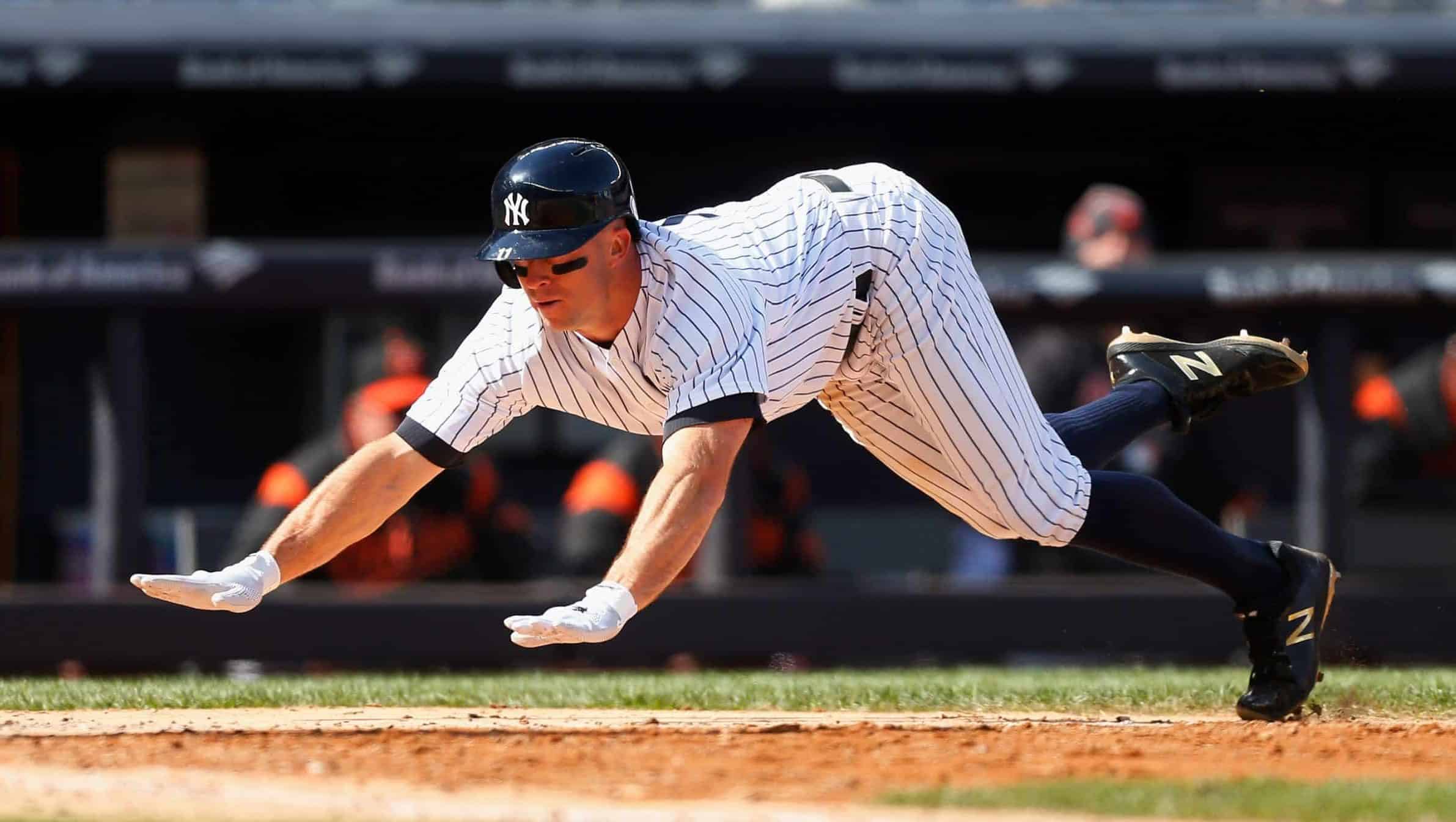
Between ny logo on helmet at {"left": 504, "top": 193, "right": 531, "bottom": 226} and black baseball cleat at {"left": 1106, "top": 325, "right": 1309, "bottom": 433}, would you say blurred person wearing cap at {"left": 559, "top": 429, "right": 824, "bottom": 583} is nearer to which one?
black baseball cleat at {"left": 1106, "top": 325, "right": 1309, "bottom": 433}

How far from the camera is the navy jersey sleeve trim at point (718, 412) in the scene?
3.58 meters

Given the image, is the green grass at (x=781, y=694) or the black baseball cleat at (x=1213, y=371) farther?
the green grass at (x=781, y=694)

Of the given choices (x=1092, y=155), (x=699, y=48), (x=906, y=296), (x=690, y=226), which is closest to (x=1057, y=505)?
(x=906, y=296)

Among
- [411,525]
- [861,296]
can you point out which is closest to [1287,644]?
[861,296]

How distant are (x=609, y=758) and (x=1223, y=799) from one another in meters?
1.03

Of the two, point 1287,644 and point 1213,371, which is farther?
point 1213,371

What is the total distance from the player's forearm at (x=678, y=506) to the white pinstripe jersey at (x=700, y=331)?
0.08m

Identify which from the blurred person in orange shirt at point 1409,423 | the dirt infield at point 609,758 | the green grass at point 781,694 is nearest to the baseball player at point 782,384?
the dirt infield at point 609,758

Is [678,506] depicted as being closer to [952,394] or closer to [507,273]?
[507,273]

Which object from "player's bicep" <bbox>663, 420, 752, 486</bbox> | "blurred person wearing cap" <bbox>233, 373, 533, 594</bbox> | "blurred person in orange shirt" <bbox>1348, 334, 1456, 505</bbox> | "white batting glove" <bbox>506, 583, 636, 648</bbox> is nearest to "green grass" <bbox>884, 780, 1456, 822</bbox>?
"white batting glove" <bbox>506, 583, 636, 648</bbox>

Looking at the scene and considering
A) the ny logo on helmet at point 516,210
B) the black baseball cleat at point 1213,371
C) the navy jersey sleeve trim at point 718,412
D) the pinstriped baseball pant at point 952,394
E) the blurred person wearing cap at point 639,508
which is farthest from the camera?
the blurred person wearing cap at point 639,508

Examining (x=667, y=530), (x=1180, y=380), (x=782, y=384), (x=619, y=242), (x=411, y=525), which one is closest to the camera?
(x=667, y=530)

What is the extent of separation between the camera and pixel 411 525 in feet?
23.9

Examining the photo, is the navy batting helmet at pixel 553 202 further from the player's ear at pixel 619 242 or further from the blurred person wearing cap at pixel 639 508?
the blurred person wearing cap at pixel 639 508
